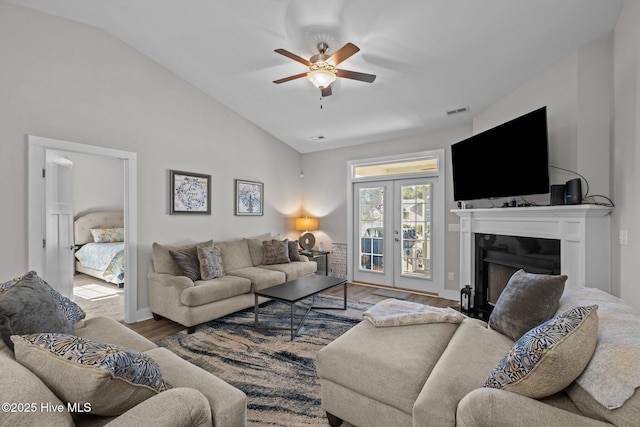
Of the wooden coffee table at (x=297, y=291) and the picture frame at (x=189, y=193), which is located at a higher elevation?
the picture frame at (x=189, y=193)

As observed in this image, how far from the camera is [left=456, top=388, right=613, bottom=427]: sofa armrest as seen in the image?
1.05m

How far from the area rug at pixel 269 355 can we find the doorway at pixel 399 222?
137 centimetres

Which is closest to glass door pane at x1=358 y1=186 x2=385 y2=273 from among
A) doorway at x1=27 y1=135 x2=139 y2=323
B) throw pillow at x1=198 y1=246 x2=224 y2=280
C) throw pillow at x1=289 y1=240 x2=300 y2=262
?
throw pillow at x1=289 y1=240 x2=300 y2=262

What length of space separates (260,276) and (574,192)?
3.39m

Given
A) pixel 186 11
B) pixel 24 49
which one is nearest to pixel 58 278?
pixel 24 49

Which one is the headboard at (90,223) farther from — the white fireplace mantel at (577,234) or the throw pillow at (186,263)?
the white fireplace mantel at (577,234)

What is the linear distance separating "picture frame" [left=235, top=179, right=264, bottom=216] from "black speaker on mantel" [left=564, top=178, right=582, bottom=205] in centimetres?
409

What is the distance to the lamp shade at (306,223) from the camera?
582cm

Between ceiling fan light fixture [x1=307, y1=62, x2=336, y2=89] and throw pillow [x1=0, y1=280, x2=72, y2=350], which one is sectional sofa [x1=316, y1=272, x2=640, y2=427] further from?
ceiling fan light fixture [x1=307, y1=62, x2=336, y2=89]

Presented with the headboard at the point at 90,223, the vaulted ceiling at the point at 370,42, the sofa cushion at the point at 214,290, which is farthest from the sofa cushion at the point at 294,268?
the headboard at the point at 90,223

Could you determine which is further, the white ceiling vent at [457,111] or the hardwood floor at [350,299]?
the white ceiling vent at [457,111]

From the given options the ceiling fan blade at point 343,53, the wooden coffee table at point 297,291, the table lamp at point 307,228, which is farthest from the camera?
the table lamp at point 307,228

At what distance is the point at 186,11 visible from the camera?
2805mm

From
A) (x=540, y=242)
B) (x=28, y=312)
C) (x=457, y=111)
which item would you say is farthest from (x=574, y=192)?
(x=28, y=312)
